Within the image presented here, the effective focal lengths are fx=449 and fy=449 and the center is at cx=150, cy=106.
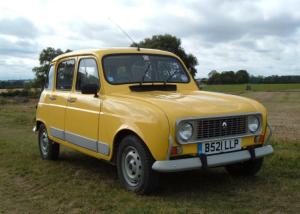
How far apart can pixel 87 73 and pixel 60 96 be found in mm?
1004

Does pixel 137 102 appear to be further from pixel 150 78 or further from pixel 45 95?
pixel 45 95

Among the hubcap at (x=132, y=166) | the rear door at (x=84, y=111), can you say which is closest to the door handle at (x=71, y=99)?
the rear door at (x=84, y=111)

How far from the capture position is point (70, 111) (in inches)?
291

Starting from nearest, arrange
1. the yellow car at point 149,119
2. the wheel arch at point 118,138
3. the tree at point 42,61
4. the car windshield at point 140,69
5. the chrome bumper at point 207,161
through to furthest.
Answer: the chrome bumper at point 207,161
the yellow car at point 149,119
the wheel arch at point 118,138
the car windshield at point 140,69
the tree at point 42,61

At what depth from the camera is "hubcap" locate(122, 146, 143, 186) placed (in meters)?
5.79

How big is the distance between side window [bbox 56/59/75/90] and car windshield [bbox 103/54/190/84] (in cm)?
110

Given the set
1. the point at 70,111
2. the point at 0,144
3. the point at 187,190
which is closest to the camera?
the point at 187,190

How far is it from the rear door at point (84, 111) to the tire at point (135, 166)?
72cm

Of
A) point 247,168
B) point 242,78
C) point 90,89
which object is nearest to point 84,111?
point 90,89

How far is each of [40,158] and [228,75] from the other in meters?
79.7

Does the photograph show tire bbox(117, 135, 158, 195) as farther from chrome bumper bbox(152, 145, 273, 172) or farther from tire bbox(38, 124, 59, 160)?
tire bbox(38, 124, 59, 160)

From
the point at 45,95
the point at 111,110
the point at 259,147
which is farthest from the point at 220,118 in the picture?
the point at 45,95

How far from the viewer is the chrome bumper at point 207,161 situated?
17.2 feet

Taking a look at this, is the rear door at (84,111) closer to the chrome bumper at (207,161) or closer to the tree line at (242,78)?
the chrome bumper at (207,161)
